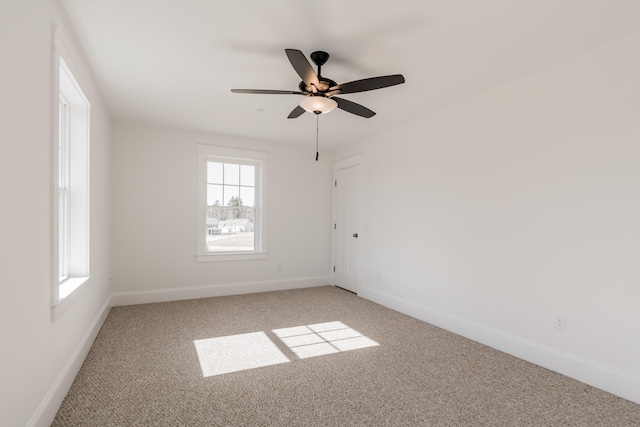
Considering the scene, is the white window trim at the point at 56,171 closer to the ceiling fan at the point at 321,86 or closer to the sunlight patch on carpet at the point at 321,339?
the ceiling fan at the point at 321,86

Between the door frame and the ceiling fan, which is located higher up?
the ceiling fan

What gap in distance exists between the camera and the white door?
527 cm

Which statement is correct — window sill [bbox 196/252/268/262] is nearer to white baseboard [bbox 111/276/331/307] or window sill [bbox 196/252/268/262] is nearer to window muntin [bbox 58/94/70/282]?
white baseboard [bbox 111/276/331/307]

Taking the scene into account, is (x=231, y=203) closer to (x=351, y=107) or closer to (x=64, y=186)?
(x=64, y=186)

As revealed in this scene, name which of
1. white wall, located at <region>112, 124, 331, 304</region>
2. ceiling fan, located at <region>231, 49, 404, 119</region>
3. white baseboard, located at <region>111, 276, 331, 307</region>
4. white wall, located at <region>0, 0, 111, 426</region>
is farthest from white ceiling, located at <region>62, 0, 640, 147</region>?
white baseboard, located at <region>111, 276, 331, 307</region>

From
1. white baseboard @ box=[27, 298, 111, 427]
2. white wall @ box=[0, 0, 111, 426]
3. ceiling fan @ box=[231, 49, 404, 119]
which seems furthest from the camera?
ceiling fan @ box=[231, 49, 404, 119]

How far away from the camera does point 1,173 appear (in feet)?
4.30

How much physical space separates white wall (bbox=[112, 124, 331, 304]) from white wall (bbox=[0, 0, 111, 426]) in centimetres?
246

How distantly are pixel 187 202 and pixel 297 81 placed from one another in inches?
107

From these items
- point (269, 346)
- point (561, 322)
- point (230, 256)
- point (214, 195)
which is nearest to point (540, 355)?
point (561, 322)

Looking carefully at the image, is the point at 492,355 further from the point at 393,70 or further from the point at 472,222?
the point at 393,70

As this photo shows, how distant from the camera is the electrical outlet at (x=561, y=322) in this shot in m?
2.64

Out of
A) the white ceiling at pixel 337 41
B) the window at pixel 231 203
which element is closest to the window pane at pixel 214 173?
the window at pixel 231 203

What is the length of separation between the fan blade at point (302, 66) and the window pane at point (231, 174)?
315cm
